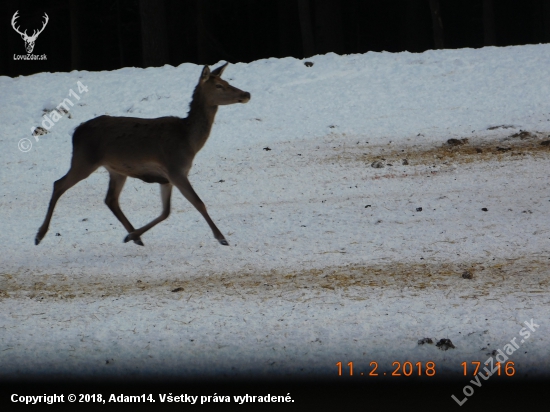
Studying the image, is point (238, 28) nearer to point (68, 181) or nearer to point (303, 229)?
point (303, 229)

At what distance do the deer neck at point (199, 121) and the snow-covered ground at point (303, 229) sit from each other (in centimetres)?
115

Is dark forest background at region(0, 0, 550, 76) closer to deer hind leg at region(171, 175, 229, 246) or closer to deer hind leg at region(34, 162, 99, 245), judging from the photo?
deer hind leg at region(34, 162, 99, 245)

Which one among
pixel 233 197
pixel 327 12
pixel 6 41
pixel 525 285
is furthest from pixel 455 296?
pixel 6 41

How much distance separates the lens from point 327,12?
24.2 metres

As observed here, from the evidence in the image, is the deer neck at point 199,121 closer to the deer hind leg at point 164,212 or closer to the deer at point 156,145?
the deer at point 156,145

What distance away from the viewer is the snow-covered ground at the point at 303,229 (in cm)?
527

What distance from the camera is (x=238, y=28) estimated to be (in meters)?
38.5

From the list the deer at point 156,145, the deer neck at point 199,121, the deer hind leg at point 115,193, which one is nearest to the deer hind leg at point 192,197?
the deer at point 156,145

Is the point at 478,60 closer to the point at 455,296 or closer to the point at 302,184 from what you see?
the point at 302,184

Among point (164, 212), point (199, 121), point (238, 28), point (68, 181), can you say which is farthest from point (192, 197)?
point (238, 28)

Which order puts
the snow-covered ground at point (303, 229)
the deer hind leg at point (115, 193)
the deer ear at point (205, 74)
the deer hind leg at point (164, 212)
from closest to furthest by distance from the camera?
the snow-covered ground at point (303, 229) < the deer ear at point (205, 74) < the deer hind leg at point (164, 212) < the deer hind leg at point (115, 193)

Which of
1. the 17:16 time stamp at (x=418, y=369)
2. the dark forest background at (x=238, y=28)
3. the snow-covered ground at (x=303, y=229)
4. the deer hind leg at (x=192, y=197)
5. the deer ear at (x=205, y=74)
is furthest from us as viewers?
the dark forest background at (x=238, y=28)

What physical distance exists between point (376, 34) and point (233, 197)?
30.8 m

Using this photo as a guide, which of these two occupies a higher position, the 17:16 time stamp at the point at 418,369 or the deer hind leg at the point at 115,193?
the deer hind leg at the point at 115,193
